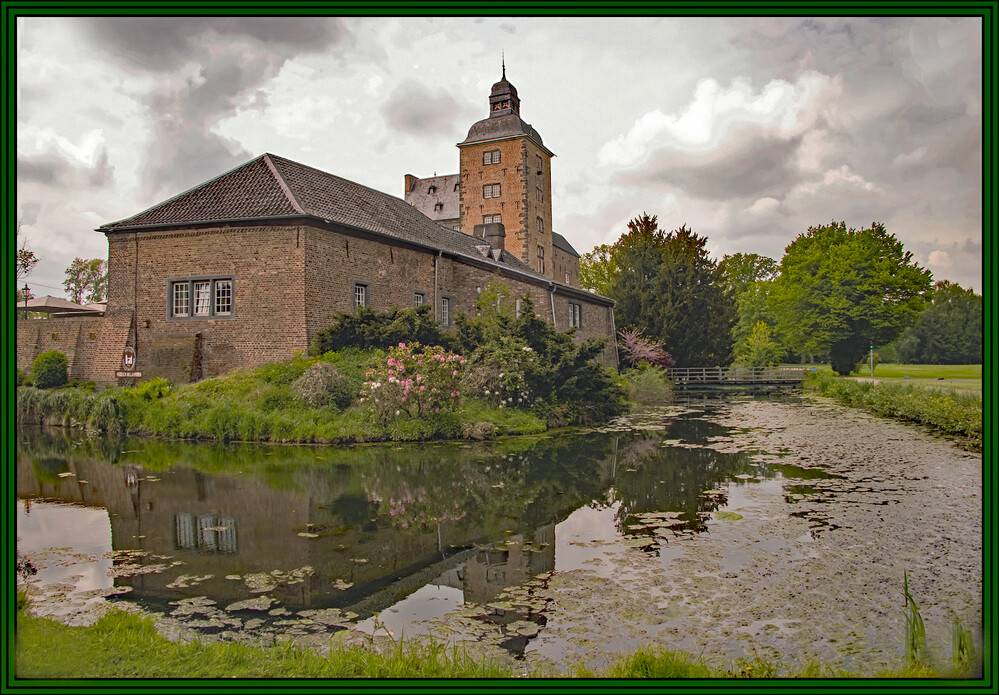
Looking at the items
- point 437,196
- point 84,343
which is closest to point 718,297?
point 437,196

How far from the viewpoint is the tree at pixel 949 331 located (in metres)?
3.06

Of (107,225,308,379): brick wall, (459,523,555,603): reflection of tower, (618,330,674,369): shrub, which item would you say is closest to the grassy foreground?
(459,523,555,603): reflection of tower

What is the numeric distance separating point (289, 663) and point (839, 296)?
41.0m

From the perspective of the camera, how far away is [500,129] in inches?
1674

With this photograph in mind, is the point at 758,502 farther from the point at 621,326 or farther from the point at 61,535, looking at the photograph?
the point at 621,326

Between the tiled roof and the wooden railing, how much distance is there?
20.3 meters

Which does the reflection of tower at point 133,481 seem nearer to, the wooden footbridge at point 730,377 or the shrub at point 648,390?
the shrub at point 648,390

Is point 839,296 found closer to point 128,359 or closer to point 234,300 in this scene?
point 234,300

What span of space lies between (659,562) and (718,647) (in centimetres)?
182

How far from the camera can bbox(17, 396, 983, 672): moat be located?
4.23 meters

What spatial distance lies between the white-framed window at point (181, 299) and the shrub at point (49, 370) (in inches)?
172

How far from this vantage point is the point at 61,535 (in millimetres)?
6727
